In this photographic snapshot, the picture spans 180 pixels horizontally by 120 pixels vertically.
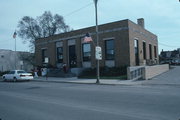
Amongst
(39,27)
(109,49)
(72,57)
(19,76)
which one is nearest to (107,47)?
(109,49)

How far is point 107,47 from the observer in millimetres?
27828

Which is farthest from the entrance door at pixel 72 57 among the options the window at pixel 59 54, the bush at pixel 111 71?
the bush at pixel 111 71

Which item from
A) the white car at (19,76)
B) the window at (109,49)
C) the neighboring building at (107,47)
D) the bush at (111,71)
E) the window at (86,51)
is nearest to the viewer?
the bush at (111,71)

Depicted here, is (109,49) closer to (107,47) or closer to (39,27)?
(107,47)

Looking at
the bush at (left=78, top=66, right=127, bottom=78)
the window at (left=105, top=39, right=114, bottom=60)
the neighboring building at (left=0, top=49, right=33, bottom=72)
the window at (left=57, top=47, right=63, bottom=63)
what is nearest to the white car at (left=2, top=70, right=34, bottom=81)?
the bush at (left=78, top=66, right=127, bottom=78)

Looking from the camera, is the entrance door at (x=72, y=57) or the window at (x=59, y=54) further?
the window at (x=59, y=54)

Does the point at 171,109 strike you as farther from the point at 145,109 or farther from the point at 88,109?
the point at 88,109

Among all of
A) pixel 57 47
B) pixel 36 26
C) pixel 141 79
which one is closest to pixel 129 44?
pixel 141 79

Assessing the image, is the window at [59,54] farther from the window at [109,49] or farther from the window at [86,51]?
the window at [109,49]

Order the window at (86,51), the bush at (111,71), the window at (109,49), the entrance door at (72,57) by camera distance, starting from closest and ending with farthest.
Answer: the bush at (111,71) → the window at (109,49) → the window at (86,51) → the entrance door at (72,57)

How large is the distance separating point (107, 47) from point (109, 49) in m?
0.46

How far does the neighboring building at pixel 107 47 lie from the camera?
26094mm

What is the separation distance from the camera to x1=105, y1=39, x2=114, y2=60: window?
89.8ft

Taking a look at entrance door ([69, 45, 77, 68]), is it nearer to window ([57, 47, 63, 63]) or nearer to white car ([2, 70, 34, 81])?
window ([57, 47, 63, 63])
